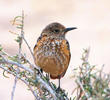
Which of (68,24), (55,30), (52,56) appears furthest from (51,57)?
(68,24)

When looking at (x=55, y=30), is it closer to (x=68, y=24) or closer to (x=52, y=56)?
(x=52, y=56)

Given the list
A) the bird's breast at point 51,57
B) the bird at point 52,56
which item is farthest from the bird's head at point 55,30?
the bird's breast at point 51,57

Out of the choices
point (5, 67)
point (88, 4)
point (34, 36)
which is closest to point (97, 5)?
point (88, 4)

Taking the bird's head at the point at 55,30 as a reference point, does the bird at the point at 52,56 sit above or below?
below

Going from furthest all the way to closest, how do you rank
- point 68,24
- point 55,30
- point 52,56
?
point 68,24 < point 55,30 < point 52,56

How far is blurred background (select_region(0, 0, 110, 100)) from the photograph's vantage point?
10.9 m

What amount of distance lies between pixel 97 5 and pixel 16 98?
237 inches

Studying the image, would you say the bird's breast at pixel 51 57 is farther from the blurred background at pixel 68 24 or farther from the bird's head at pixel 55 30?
the blurred background at pixel 68 24

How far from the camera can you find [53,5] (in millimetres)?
15016

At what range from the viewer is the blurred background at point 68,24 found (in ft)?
35.7

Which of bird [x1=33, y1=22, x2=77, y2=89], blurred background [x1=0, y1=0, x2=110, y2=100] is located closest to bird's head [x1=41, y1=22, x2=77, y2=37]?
bird [x1=33, y1=22, x2=77, y2=89]

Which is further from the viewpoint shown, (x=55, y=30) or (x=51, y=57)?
(x=55, y=30)

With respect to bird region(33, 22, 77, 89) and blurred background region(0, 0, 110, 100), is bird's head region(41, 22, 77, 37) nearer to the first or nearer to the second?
bird region(33, 22, 77, 89)

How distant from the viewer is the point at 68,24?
13461 millimetres
